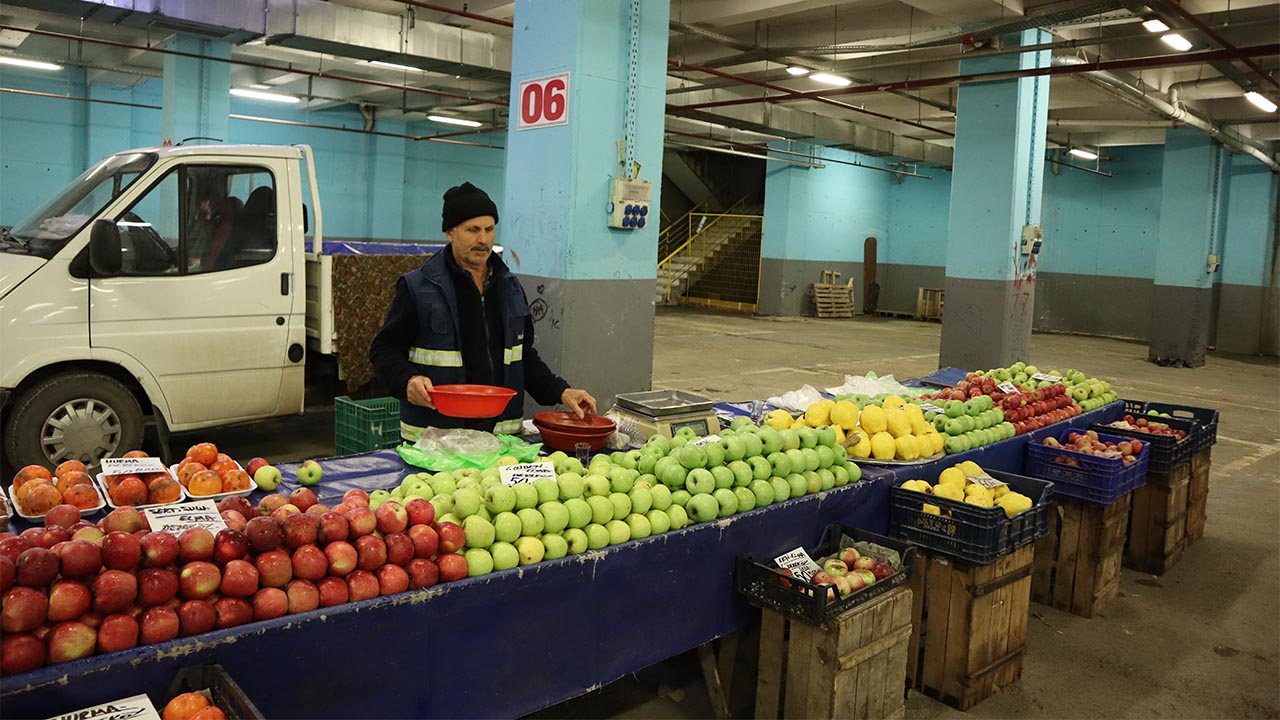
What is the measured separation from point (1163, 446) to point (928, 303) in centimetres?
1917

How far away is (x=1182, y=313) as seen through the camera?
1609cm

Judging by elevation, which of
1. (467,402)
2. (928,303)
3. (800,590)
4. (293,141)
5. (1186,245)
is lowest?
(800,590)

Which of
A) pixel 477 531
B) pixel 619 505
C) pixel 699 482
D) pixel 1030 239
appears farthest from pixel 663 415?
pixel 1030 239

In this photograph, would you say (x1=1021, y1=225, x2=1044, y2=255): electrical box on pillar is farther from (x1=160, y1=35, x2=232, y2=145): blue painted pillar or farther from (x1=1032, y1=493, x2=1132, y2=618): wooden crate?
Answer: (x1=160, y1=35, x2=232, y2=145): blue painted pillar

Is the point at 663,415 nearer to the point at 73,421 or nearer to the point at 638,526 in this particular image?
the point at 638,526

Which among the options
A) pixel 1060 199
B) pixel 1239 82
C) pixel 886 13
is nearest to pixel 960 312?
pixel 886 13

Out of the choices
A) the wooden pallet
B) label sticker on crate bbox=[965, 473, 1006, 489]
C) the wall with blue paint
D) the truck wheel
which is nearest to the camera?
label sticker on crate bbox=[965, 473, 1006, 489]

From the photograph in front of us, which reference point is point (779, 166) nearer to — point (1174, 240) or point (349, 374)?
point (1174, 240)

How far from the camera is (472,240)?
3.62m

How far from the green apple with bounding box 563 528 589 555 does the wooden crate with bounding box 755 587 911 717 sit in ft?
2.93

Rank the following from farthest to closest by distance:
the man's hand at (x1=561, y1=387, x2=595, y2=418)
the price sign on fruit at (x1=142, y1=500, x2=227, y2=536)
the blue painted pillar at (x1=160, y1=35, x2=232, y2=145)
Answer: the blue painted pillar at (x1=160, y1=35, x2=232, y2=145) → the man's hand at (x1=561, y1=387, x2=595, y2=418) → the price sign on fruit at (x1=142, y1=500, x2=227, y2=536)

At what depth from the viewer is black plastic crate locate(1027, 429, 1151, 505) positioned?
4707mm

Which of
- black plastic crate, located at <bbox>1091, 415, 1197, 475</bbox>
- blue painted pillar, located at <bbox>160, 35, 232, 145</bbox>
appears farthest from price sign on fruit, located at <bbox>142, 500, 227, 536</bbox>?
blue painted pillar, located at <bbox>160, 35, 232, 145</bbox>

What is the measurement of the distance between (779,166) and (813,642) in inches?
778
